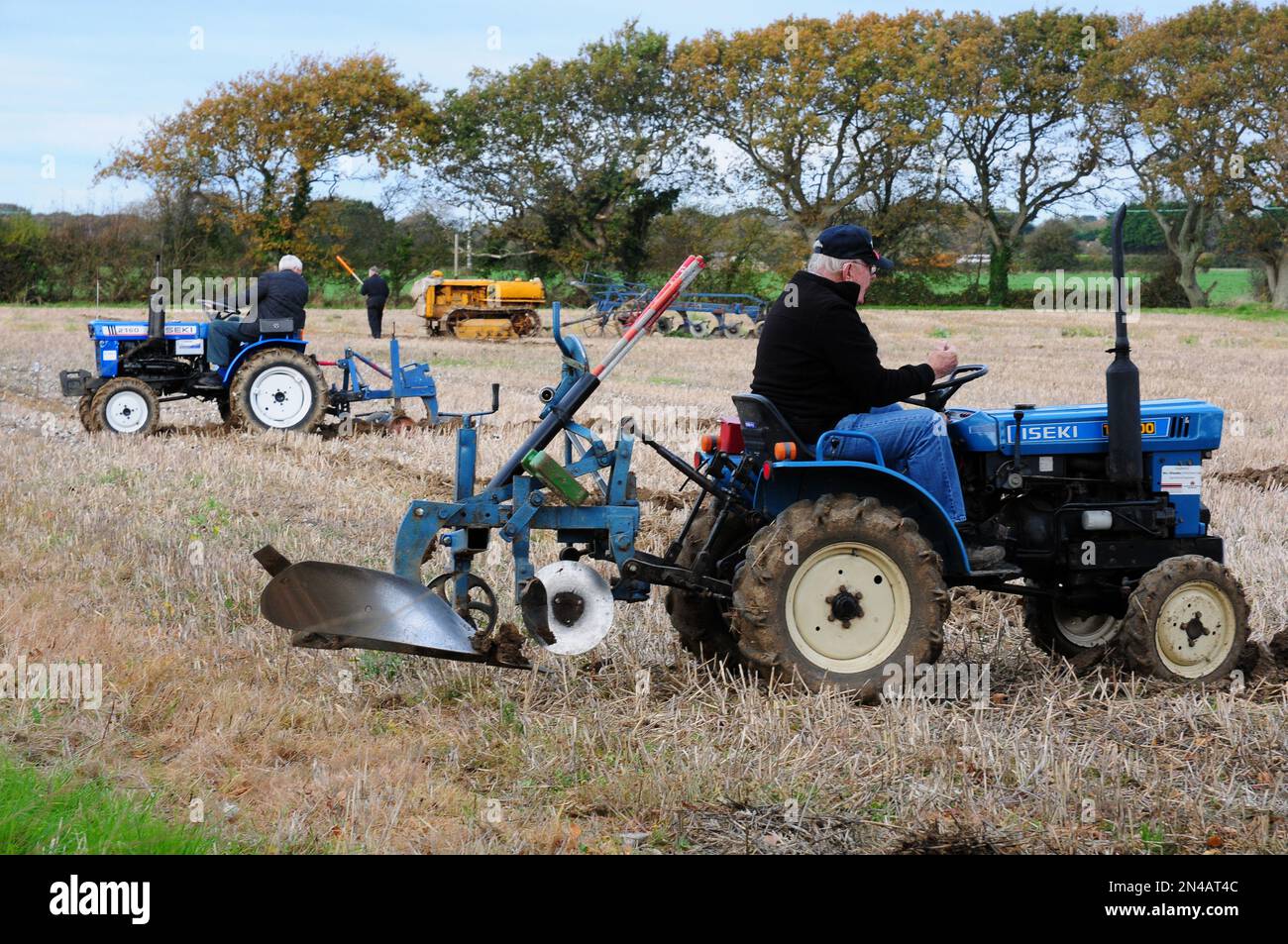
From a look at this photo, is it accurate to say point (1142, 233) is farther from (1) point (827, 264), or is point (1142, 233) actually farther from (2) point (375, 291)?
(1) point (827, 264)

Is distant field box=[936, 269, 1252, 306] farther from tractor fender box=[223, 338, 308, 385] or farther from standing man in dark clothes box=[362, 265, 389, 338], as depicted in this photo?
tractor fender box=[223, 338, 308, 385]

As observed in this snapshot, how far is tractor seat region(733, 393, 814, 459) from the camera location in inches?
199

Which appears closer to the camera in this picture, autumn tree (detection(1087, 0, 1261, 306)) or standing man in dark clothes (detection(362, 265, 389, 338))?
standing man in dark clothes (detection(362, 265, 389, 338))

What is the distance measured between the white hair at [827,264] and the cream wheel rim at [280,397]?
8.19m

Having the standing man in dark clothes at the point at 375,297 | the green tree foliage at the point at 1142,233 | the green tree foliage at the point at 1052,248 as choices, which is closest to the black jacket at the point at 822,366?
the standing man in dark clothes at the point at 375,297

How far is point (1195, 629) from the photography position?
17.4ft

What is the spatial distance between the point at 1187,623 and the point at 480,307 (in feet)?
83.6

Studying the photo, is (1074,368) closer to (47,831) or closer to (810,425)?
(810,425)

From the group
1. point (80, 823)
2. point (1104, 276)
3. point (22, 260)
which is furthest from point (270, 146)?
point (80, 823)

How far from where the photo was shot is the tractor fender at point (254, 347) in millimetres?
12586

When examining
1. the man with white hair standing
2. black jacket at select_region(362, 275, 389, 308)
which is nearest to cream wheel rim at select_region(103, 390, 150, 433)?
the man with white hair standing

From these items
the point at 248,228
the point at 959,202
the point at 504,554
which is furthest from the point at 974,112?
the point at 504,554

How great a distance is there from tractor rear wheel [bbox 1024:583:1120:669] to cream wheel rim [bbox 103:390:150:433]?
9.16m

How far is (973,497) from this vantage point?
5527mm
